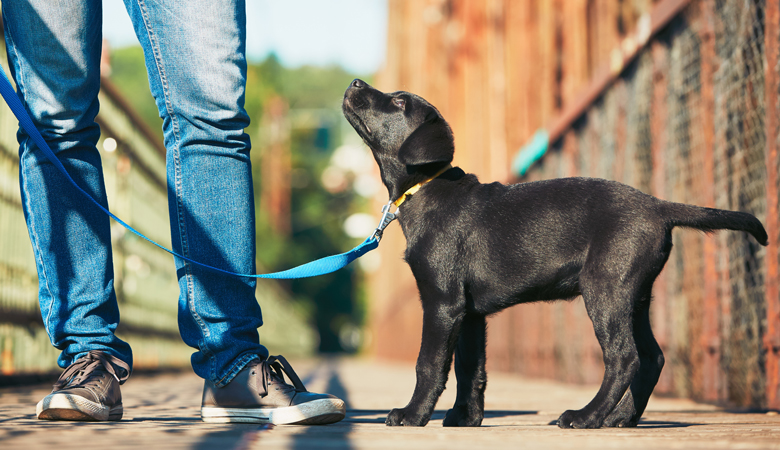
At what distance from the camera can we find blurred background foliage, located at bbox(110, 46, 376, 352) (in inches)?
1575

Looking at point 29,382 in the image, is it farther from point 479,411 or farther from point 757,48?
point 757,48

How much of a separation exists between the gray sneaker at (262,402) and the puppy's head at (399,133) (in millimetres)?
714

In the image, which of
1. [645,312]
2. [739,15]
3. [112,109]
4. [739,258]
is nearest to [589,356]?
[739,258]

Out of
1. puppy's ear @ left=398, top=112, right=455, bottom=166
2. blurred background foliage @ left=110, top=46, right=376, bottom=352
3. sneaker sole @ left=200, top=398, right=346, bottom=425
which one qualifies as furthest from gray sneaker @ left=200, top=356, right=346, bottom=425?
blurred background foliage @ left=110, top=46, right=376, bottom=352

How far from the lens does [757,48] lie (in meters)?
3.46

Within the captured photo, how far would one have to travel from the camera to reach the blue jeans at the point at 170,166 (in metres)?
2.43

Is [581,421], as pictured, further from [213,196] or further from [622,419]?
[213,196]

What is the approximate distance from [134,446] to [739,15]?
3.14 m

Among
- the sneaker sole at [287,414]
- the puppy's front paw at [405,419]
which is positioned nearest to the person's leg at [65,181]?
the sneaker sole at [287,414]

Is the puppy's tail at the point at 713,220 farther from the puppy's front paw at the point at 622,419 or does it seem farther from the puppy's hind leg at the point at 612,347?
the puppy's front paw at the point at 622,419

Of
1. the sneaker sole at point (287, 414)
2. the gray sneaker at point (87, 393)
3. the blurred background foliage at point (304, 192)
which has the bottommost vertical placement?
the sneaker sole at point (287, 414)

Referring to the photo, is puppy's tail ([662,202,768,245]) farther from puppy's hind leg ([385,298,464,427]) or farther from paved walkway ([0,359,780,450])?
puppy's hind leg ([385,298,464,427])

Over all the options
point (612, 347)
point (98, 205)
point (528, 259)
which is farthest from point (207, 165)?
point (612, 347)

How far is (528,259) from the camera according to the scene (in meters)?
2.43
